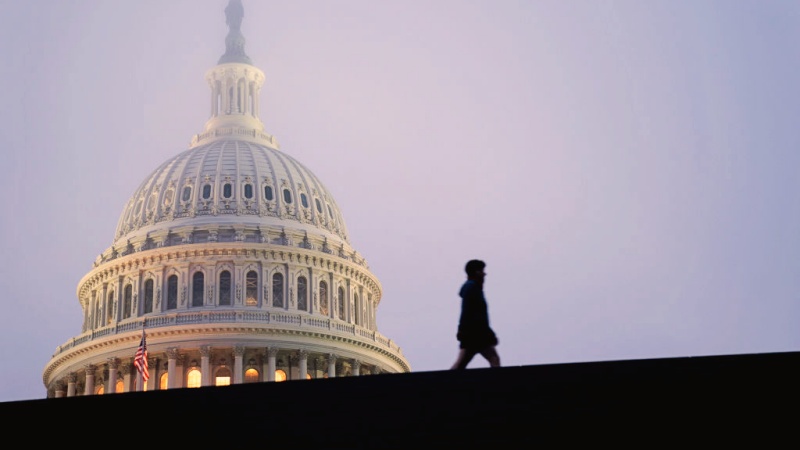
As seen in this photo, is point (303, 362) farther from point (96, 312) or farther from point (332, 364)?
point (96, 312)

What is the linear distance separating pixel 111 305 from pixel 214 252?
878 centimetres

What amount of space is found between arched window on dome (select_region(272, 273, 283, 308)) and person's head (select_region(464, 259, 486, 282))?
70828 millimetres

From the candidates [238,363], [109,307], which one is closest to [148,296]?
[109,307]

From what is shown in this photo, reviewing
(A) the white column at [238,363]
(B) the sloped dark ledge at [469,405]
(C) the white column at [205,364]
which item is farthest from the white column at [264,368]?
(B) the sloped dark ledge at [469,405]

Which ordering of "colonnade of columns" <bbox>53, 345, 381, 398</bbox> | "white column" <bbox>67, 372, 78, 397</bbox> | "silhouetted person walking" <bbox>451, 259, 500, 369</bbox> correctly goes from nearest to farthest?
"silhouetted person walking" <bbox>451, 259, 500, 369</bbox>
"colonnade of columns" <bbox>53, 345, 381, 398</bbox>
"white column" <bbox>67, 372, 78, 397</bbox>

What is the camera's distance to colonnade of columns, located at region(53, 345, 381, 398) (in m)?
81.5

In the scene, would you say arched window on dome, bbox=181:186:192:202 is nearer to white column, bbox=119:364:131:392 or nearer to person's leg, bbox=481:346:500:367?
white column, bbox=119:364:131:392

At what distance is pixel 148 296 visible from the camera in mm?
88000

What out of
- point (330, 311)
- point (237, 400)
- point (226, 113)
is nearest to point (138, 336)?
point (330, 311)

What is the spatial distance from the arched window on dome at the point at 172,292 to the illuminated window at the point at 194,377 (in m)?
5.34

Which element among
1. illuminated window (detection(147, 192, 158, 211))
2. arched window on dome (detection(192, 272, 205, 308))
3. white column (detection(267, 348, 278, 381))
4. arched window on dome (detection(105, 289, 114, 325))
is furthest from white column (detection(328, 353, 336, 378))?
illuminated window (detection(147, 192, 158, 211))

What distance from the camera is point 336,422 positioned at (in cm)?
1505

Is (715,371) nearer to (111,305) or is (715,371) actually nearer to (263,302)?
(263,302)

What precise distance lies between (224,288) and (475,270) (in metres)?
71.7
